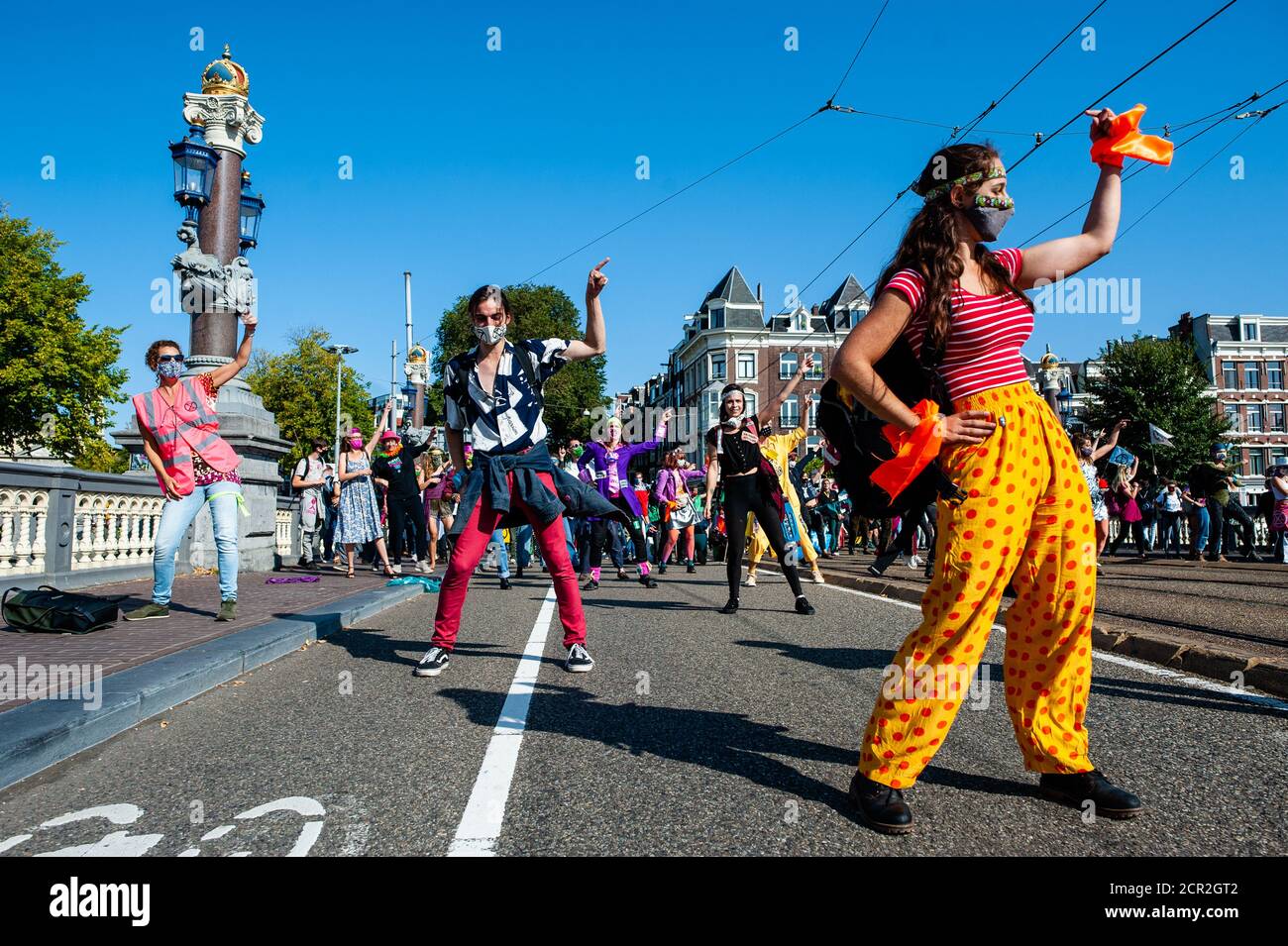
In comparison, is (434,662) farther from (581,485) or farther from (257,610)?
(257,610)

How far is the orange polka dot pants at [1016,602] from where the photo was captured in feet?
8.68

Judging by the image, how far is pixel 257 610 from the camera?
7.62m

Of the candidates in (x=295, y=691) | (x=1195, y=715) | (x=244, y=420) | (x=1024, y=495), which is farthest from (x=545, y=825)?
(x=244, y=420)

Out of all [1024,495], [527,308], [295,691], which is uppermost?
[527,308]

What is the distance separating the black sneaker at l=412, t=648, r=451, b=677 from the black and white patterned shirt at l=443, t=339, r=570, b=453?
1.21 meters

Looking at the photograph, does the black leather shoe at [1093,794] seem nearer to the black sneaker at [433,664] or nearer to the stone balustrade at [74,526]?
the black sneaker at [433,664]

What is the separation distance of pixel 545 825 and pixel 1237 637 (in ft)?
17.8

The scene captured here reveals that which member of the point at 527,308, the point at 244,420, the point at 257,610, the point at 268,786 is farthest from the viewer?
the point at 527,308

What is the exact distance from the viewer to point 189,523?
702 centimetres

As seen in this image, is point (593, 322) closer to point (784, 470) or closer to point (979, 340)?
point (979, 340)

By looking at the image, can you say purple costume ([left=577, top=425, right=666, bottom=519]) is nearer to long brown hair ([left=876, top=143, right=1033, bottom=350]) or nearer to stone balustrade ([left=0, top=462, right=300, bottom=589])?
stone balustrade ([left=0, top=462, right=300, bottom=589])

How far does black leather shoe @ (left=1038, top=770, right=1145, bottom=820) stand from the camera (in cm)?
267
